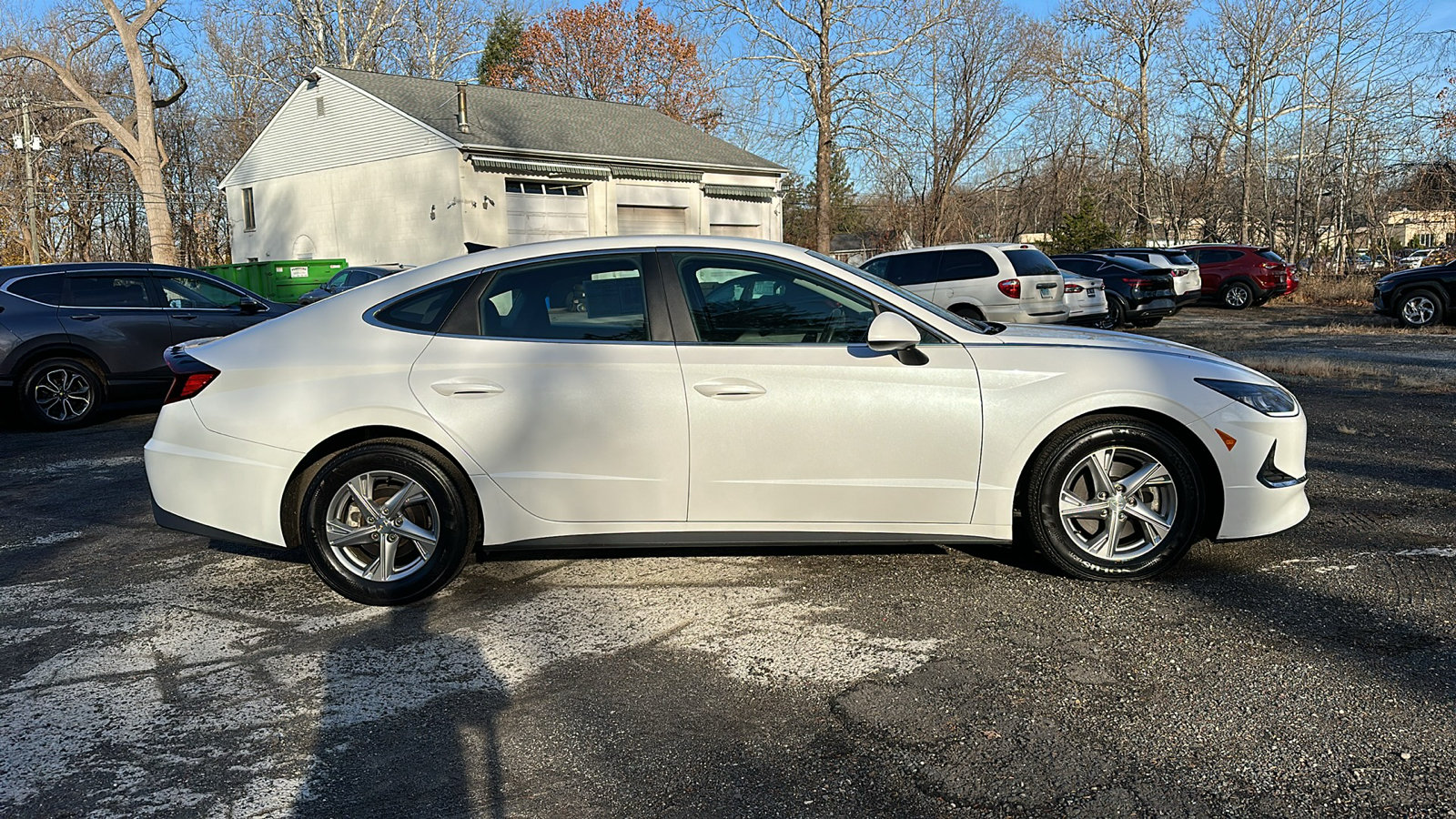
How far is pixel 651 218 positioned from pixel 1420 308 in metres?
20.3

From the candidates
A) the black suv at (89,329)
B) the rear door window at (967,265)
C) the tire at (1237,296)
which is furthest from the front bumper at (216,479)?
the tire at (1237,296)

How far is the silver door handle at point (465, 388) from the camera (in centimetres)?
445

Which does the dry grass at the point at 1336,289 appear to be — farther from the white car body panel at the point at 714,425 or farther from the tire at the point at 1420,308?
the white car body panel at the point at 714,425

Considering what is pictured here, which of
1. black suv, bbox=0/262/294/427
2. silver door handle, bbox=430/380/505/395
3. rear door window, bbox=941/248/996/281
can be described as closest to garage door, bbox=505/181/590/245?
rear door window, bbox=941/248/996/281

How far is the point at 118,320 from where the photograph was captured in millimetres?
10289

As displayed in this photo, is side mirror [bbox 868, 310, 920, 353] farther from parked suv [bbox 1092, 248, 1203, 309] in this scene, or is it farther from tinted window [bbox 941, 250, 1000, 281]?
parked suv [bbox 1092, 248, 1203, 309]

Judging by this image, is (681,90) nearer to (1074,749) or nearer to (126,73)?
(126,73)

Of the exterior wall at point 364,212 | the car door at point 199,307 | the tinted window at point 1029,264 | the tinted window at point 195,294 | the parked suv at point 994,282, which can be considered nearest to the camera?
the car door at point 199,307

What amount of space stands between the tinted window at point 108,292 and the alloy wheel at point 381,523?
7.43 m

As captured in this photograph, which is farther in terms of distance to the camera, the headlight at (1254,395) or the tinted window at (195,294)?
the tinted window at (195,294)

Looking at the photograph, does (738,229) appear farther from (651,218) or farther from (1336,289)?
(1336,289)

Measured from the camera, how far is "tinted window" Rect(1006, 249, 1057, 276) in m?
15.4

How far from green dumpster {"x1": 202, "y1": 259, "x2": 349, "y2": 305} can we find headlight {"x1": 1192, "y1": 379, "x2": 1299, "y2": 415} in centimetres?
2534

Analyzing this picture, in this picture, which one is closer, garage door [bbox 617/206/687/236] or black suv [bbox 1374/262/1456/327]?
black suv [bbox 1374/262/1456/327]
